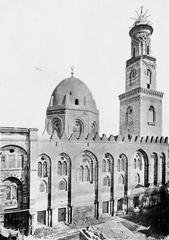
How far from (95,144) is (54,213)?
27.0ft

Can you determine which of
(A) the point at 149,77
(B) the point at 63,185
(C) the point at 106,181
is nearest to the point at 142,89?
(A) the point at 149,77

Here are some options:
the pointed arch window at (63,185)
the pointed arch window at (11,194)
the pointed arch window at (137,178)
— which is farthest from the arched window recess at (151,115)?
the pointed arch window at (11,194)

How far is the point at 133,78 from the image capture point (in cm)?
2778

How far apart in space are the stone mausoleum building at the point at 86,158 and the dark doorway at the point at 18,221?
8 centimetres

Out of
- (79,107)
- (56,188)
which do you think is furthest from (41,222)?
(79,107)

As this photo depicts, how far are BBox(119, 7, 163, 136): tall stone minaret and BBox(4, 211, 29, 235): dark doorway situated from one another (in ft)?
55.2

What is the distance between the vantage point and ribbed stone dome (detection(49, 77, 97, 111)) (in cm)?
2617

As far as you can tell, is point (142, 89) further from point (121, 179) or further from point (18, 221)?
point (18, 221)

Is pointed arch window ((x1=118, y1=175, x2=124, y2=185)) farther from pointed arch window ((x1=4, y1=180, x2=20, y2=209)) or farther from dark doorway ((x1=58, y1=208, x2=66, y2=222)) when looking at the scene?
pointed arch window ((x1=4, y1=180, x2=20, y2=209))

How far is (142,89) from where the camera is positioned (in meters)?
26.2

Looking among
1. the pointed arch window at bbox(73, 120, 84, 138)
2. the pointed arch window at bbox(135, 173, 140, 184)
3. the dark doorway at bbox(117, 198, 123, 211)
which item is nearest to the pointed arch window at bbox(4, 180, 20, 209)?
the pointed arch window at bbox(73, 120, 84, 138)

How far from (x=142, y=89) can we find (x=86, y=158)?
12319mm

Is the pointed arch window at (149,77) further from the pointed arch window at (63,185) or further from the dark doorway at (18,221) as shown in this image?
→ the dark doorway at (18,221)

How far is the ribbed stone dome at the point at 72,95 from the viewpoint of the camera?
2617cm
